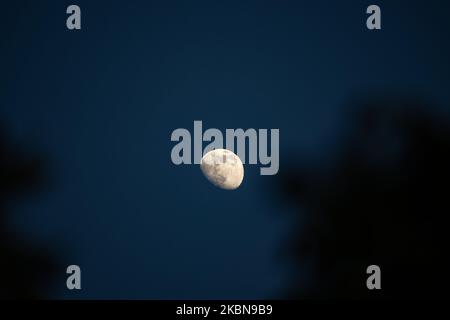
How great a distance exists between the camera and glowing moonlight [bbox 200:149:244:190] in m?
9.25

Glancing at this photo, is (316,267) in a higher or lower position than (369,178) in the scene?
lower

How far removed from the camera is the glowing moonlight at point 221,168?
925 centimetres

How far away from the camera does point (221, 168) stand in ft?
30.2

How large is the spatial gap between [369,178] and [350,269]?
90.0 inches

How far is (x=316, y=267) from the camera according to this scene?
12281 millimetres

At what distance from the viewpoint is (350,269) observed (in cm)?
1179
